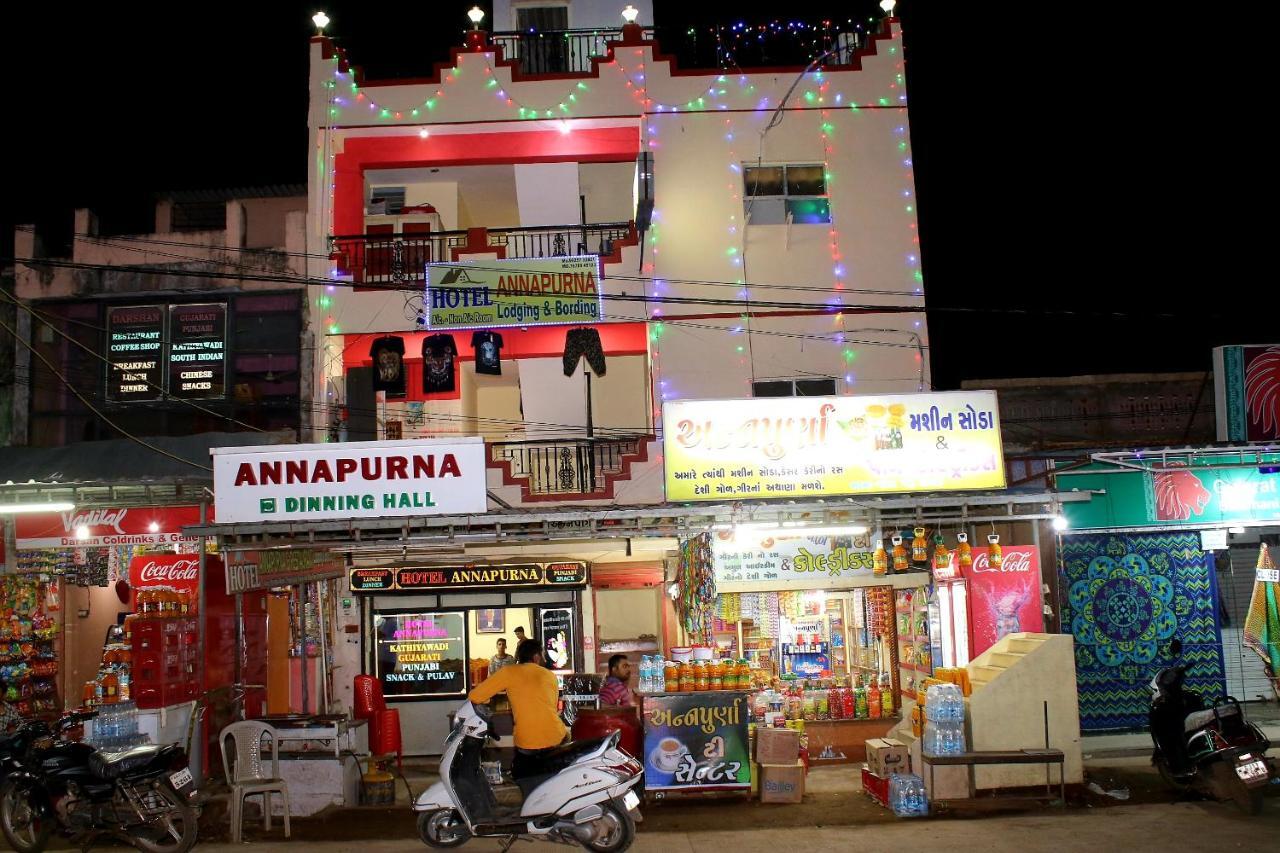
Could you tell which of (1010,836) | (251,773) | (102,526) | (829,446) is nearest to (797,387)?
(829,446)

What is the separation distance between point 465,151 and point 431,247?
1.78 meters

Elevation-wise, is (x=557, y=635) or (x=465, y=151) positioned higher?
(x=465, y=151)

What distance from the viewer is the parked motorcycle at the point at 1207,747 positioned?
33.5ft

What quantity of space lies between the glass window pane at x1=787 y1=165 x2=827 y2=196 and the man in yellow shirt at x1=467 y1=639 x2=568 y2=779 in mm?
11277

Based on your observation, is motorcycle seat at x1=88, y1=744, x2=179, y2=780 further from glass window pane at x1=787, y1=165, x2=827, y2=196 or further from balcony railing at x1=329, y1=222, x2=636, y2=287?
glass window pane at x1=787, y1=165, x2=827, y2=196

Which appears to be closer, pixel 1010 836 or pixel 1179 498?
pixel 1010 836

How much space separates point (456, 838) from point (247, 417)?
1100 cm

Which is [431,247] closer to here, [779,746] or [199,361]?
[199,361]

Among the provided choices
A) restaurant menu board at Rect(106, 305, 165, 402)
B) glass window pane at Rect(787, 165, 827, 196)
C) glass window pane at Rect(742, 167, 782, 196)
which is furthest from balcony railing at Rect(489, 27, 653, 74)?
restaurant menu board at Rect(106, 305, 165, 402)

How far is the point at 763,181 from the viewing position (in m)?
17.8

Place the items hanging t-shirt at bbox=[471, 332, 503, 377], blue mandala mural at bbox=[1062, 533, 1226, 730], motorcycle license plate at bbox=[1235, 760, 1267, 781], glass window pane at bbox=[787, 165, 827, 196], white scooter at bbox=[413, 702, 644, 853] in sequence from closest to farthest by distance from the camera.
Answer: white scooter at bbox=[413, 702, 644, 853]
motorcycle license plate at bbox=[1235, 760, 1267, 781]
blue mandala mural at bbox=[1062, 533, 1226, 730]
hanging t-shirt at bbox=[471, 332, 503, 377]
glass window pane at bbox=[787, 165, 827, 196]

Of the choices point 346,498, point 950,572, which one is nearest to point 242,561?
point 346,498

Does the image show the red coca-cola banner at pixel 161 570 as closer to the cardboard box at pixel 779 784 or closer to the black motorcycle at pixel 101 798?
the black motorcycle at pixel 101 798

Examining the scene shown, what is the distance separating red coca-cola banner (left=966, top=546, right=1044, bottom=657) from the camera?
556 inches
